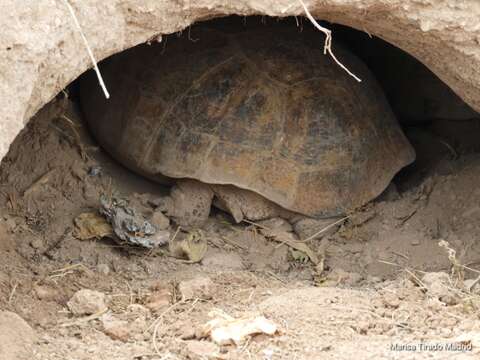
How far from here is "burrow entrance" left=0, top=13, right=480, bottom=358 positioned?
3713 mm

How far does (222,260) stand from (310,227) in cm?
61

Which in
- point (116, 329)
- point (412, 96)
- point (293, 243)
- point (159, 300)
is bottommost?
point (116, 329)

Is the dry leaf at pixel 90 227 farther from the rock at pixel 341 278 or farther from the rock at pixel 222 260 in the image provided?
the rock at pixel 341 278

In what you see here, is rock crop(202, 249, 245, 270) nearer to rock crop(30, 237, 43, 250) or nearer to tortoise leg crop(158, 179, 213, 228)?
tortoise leg crop(158, 179, 213, 228)

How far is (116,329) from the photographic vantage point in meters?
2.97

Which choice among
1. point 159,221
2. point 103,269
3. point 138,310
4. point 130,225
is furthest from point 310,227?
point 138,310

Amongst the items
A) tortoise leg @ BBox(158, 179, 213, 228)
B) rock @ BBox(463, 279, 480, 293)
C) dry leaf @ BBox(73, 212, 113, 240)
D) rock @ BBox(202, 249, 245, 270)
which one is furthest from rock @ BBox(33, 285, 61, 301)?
rock @ BBox(463, 279, 480, 293)

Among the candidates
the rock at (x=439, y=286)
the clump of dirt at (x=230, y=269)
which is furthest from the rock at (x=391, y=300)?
the rock at (x=439, y=286)

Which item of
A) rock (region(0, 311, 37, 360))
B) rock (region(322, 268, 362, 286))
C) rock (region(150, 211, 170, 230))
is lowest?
rock (region(0, 311, 37, 360))

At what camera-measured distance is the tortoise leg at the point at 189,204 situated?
14.3 ft

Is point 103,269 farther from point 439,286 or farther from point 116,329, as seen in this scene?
point 439,286

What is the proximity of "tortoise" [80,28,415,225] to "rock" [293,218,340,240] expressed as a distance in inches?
2.1

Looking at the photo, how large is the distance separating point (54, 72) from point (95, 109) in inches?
79.1

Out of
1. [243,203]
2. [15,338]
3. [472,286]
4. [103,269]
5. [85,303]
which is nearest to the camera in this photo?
[15,338]
